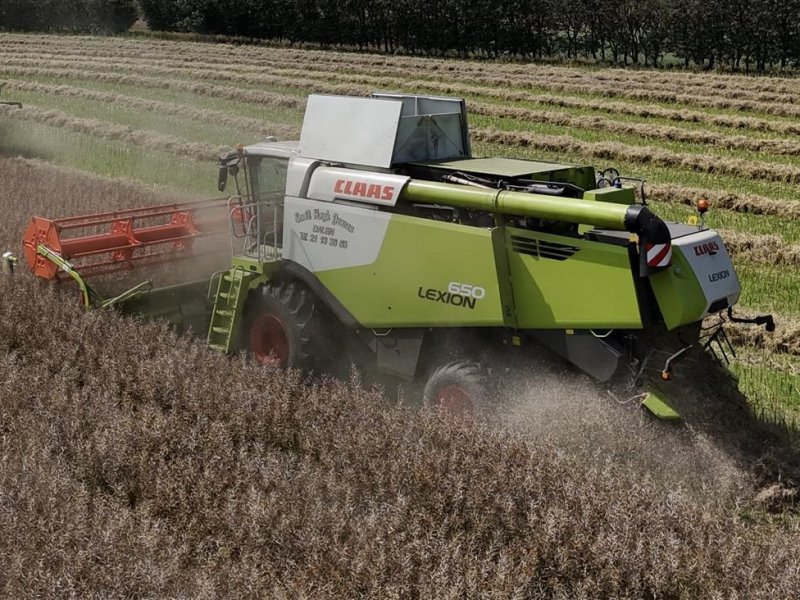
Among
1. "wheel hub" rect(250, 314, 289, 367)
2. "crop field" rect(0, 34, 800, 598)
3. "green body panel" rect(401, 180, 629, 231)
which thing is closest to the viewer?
"crop field" rect(0, 34, 800, 598)

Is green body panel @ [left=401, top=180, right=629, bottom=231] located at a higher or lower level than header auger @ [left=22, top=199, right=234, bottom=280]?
higher

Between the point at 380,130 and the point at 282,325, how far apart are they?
183 cm

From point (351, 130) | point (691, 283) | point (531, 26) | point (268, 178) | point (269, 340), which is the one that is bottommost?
point (269, 340)

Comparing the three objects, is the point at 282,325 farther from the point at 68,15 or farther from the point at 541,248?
the point at 68,15

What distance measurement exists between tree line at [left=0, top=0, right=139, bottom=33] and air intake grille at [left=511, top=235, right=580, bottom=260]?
46.7 metres

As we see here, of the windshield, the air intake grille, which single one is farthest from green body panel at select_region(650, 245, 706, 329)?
the windshield

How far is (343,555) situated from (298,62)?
32.0m

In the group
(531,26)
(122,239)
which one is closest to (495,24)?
(531,26)

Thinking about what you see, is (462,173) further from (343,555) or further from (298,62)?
(298,62)

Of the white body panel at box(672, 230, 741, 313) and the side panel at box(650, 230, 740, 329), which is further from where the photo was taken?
the white body panel at box(672, 230, 741, 313)

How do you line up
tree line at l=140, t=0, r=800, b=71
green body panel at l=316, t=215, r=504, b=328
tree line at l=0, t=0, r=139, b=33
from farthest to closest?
tree line at l=0, t=0, r=139, b=33 < tree line at l=140, t=0, r=800, b=71 < green body panel at l=316, t=215, r=504, b=328

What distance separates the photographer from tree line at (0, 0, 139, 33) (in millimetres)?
47750

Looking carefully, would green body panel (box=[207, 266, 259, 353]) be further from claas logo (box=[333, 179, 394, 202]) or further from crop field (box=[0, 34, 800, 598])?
claas logo (box=[333, 179, 394, 202])

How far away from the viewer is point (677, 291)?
5.36 meters
